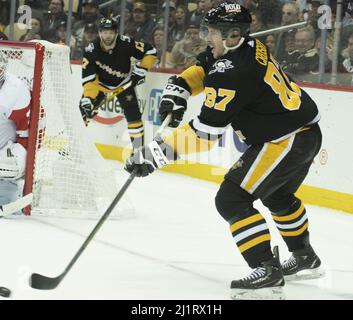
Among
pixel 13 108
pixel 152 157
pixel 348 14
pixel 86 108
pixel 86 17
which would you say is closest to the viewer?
pixel 152 157

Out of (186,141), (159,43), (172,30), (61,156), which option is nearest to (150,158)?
(186,141)

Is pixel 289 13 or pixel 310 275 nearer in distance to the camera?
pixel 310 275

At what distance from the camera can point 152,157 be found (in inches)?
138

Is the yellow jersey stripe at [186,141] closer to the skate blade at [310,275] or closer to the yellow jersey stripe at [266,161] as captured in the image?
the yellow jersey stripe at [266,161]

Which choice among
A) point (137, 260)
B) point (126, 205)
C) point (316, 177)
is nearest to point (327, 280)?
point (137, 260)

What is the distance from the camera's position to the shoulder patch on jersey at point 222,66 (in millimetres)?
3422

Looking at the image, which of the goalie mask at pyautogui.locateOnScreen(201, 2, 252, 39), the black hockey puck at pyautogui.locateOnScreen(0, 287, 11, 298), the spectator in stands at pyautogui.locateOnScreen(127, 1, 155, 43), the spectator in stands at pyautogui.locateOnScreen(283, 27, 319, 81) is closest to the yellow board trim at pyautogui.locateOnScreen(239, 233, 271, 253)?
the goalie mask at pyautogui.locateOnScreen(201, 2, 252, 39)

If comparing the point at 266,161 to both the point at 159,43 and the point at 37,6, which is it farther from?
the point at 37,6

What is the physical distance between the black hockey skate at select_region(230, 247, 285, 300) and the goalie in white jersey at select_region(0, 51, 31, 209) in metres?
2.02

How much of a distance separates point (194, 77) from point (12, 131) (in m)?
1.65

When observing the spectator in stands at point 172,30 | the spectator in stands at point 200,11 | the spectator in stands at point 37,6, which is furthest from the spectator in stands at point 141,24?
the spectator in stands at point 37,6

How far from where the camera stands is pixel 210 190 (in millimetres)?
6961

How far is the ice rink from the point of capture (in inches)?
145

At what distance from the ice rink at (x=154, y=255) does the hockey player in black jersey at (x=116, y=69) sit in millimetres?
1629
